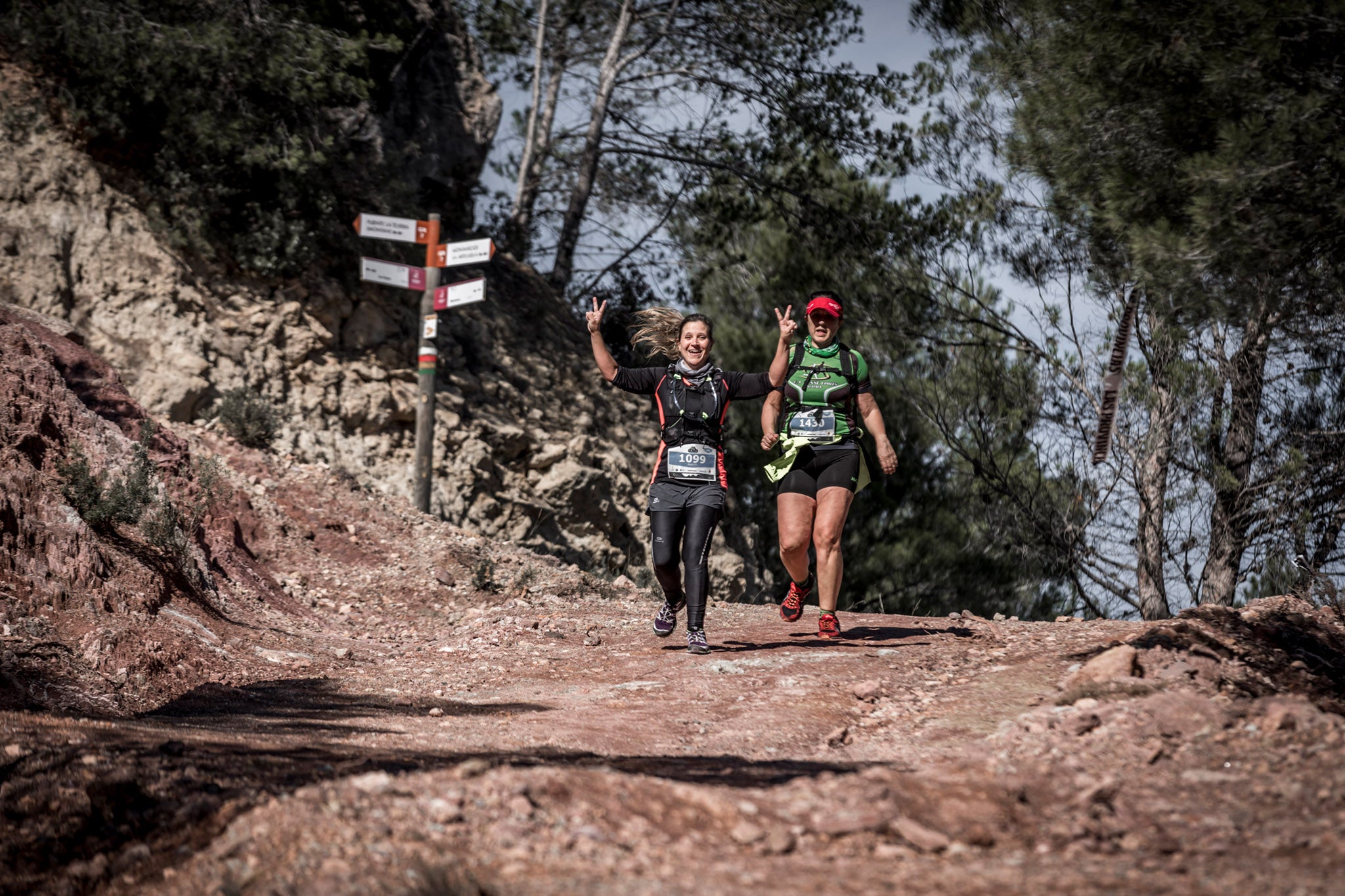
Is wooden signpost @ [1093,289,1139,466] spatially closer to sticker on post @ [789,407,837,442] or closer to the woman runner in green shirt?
the woman runner in green shirt

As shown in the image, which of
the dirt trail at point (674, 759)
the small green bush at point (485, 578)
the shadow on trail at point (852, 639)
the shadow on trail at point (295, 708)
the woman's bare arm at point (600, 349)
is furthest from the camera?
the small green bush at point (485, 578)

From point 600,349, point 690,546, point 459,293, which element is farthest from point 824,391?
point 459,293

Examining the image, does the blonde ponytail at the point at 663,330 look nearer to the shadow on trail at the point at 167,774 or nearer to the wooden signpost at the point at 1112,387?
the shadow on trail at the point at 167,774

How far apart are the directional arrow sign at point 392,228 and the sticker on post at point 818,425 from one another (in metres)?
5.88

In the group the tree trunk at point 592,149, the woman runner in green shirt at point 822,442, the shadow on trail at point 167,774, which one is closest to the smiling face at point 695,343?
the woman runner in green shirt at point 822,442

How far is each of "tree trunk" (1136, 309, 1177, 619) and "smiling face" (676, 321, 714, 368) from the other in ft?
19.7

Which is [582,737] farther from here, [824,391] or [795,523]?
[824,391]

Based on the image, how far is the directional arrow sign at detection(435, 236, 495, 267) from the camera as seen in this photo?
1103 centimetres

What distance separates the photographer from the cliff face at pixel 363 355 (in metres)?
11.1

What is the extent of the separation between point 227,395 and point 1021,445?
8.81 metres

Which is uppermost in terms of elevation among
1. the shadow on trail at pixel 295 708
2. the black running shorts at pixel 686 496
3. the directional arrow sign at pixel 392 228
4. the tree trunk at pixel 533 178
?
the tree trunk at pixel 533 178

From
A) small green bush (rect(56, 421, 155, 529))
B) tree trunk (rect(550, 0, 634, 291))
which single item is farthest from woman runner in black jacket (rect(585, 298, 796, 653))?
tree trunk (rect(550, 0, 634, 291))

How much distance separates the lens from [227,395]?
37.0 feet

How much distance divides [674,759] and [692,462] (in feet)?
8.36
